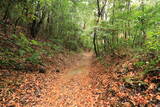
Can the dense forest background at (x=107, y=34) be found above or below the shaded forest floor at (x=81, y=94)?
above

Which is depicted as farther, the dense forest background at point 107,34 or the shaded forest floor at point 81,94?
the dense forest background at point 107,34

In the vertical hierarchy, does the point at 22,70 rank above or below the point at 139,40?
below

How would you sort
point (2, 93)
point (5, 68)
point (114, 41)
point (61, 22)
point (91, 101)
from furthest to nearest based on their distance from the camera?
point (61, 22) → point (114, 41) → point (5, 68) → point (91, 101) → point (2, 93)

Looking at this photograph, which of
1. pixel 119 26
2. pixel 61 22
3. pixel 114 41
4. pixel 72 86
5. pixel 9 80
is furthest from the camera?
pixel 61 22

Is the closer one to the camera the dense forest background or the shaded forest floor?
the shaded forest floor

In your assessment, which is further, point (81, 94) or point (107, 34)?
point (107, 34)

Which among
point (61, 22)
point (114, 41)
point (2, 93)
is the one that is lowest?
point (2, 93)

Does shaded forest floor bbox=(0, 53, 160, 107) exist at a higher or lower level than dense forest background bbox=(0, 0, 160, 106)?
lower

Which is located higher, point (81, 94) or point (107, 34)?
point (107, 34)

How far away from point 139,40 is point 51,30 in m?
13.8

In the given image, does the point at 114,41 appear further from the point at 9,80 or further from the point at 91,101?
the point at 9,80

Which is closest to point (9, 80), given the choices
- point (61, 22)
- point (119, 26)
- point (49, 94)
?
point (49, 94)

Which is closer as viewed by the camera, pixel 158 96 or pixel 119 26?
pixel 158 96

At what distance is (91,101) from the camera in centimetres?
458
